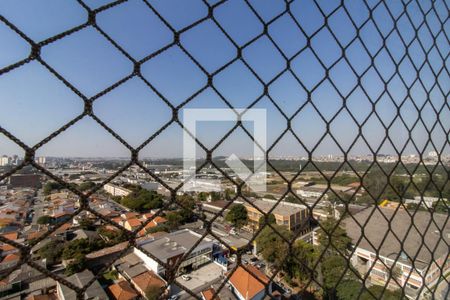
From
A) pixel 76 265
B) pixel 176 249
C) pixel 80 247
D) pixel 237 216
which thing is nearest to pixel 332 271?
pixel 176 249

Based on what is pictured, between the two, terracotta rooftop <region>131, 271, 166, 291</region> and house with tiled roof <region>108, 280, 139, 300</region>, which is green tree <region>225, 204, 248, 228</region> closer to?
terracotta rooftop <region>131, 271, 166, 291</region>

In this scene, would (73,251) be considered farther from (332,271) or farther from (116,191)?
(116,191)

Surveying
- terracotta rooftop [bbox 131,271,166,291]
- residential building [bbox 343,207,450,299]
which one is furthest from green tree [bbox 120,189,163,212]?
residential building [bbox 343,207,450,299]

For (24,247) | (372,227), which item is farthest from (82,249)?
(372,227)

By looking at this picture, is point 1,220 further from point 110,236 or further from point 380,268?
point 380,268

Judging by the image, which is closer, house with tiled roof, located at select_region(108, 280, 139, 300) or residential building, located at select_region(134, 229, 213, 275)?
house with tiled roof, located at select_region(108, 280, 139, 300)
